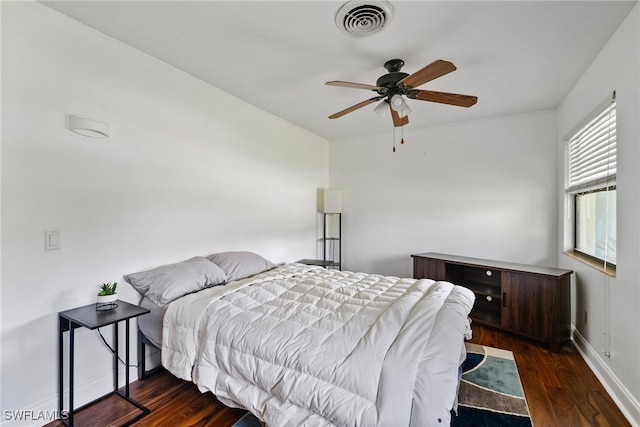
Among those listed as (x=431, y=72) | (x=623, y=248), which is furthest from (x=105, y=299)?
(x=623, y=248)

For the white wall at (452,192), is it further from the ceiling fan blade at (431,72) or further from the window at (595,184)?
the ceiling fan blade at (431,72)

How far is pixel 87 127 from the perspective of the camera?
187cm

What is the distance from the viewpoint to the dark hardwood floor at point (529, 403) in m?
1.76

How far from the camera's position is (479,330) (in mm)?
3156

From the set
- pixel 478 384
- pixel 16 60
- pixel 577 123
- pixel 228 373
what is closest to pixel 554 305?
pixel 478 384

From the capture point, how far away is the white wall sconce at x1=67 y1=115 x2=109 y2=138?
185 cm

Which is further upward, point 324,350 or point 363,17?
point 363,17

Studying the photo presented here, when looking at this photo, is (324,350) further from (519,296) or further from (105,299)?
(519,296)

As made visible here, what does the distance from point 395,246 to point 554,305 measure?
200 cm

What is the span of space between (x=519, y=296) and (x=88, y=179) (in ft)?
12.7

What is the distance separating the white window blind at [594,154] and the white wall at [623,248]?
0.16 m

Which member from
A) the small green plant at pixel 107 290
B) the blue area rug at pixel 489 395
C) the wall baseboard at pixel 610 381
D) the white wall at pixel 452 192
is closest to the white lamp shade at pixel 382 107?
the white wall at pixel 452 192

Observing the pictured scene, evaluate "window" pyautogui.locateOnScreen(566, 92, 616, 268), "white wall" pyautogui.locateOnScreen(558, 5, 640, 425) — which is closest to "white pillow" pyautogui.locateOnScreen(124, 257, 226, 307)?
"white wall" pyautogui.locateOnScreen(558, 5, 640, 425)

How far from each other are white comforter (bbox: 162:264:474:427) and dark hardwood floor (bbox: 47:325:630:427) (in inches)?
9.3
